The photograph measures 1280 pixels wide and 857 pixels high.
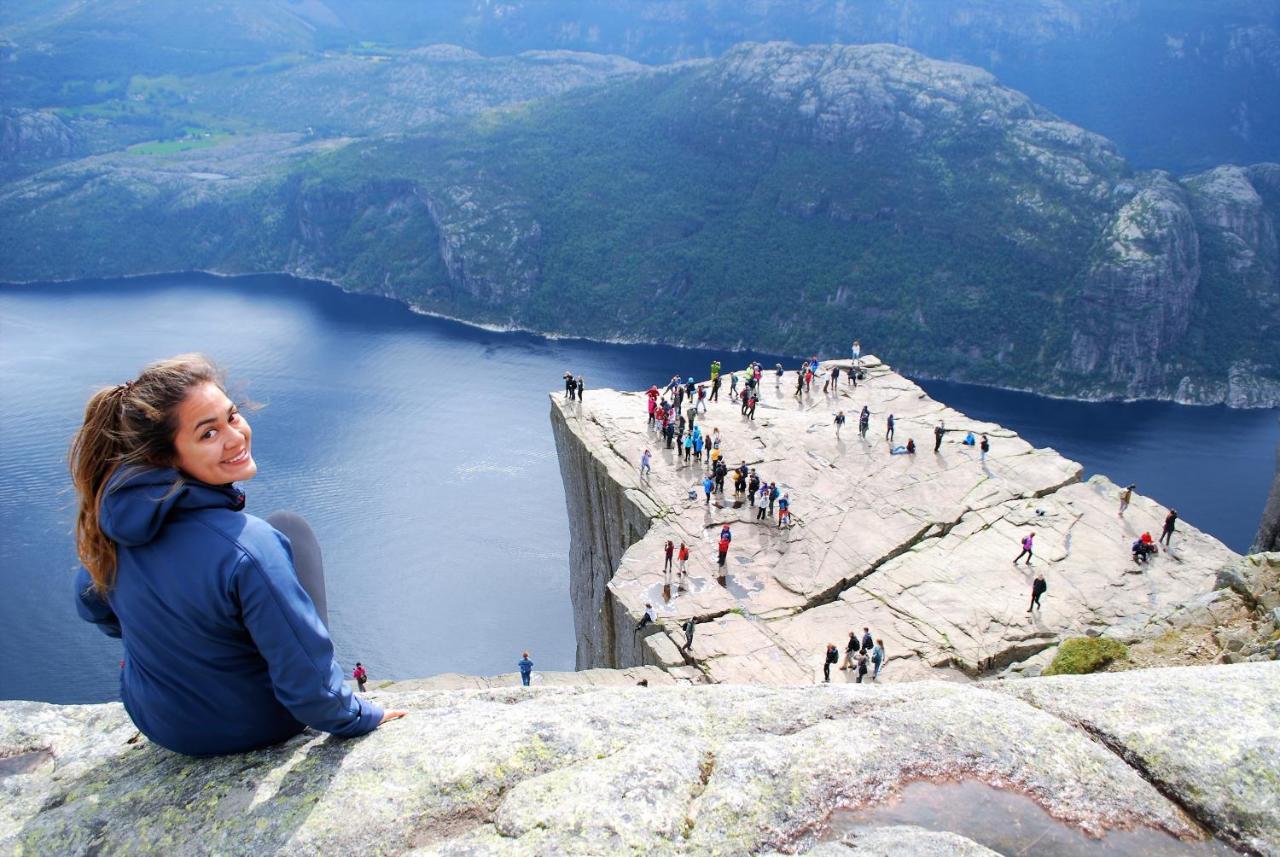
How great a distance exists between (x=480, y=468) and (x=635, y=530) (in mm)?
64825

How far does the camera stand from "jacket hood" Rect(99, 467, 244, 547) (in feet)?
17.4

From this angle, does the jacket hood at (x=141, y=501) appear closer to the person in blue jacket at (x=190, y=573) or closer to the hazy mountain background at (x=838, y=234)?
the person in blue jacket at (x=190, y=573)

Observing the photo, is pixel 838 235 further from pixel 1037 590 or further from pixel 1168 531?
pixel 1037 590

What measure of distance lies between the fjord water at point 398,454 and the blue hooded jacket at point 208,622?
104ft

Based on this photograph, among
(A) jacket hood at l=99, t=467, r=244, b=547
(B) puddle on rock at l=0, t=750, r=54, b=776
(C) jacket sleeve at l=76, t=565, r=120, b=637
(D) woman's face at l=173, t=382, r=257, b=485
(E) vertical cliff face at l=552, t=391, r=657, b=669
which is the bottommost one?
(E) vertical cliff face at l=552, t=391, r=657, b=669

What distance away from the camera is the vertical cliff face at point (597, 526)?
3136cm

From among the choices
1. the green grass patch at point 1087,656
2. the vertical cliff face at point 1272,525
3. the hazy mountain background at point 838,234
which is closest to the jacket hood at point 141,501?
the green grass patch at point 1087,656

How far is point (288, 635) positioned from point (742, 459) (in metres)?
30.9

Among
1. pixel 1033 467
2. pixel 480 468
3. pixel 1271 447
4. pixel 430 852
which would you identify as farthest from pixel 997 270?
pixel 430 852

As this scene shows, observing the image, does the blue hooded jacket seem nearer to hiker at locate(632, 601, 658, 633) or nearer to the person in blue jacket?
the person in blue jacket

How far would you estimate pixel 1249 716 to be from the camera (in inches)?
273

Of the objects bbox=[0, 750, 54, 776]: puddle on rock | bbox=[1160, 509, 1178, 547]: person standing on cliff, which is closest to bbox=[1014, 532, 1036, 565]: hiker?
bbox=[1160, 509, 1178, 547]: person standing on cliff

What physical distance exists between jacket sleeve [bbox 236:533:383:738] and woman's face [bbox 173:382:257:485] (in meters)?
0.58

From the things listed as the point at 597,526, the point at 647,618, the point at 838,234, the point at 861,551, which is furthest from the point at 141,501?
the point at 838,234
